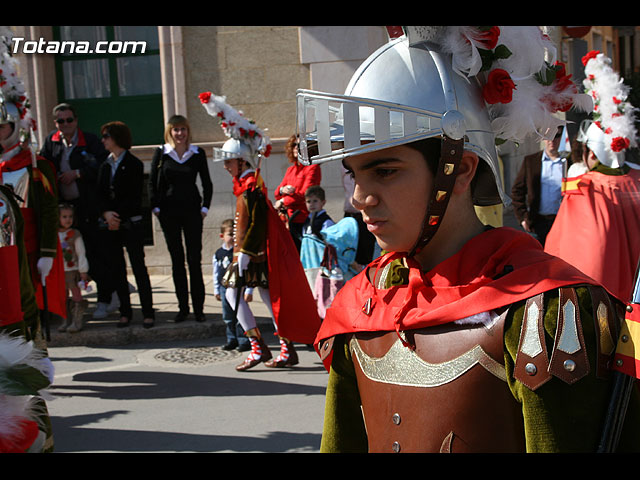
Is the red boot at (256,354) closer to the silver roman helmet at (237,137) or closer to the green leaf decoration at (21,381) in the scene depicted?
the silver roman helmet at (237,137)

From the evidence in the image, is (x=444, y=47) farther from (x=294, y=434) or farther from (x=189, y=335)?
(x=189, y=335)

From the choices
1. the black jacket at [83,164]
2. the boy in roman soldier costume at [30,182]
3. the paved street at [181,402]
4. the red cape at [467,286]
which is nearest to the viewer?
the red cape at [467,286]

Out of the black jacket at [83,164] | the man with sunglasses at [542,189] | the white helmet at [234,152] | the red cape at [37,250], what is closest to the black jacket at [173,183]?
the black jacket at [83,164]

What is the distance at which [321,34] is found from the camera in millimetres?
9898

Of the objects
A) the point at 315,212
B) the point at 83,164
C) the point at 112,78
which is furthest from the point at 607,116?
the point at 112,78

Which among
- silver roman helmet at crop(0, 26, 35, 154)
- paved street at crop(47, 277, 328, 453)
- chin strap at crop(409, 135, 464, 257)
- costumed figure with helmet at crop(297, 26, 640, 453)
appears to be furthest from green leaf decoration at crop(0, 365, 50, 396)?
silver roman helmet at crop(0, 26, 35, 154)

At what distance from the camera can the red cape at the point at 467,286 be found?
1.57m

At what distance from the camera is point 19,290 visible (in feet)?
12.0

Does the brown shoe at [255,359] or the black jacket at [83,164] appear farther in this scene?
the black jacket at [83,164]

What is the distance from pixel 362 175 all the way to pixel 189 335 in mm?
6134

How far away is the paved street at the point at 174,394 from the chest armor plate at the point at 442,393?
2.80 metres

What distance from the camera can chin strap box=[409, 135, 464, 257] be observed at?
1696mm

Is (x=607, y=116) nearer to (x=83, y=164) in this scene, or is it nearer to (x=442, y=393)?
(x=442, y=393)

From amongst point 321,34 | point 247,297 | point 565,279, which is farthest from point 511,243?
point 321,34
